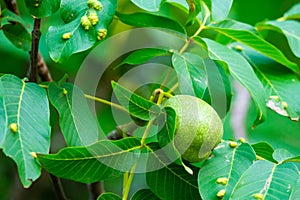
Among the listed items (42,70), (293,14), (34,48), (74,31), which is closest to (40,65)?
(42,70)

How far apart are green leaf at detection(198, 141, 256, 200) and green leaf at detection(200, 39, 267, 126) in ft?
0.29

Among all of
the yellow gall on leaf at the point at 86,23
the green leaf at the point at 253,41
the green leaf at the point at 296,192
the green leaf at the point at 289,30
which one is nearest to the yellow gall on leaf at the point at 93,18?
the yellow gall on leaf at the point at 86,23

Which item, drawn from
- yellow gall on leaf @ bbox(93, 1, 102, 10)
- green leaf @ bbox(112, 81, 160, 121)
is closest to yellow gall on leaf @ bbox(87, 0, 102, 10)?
yellow gall on leaf @ bbox(93, 1, 102, 10)

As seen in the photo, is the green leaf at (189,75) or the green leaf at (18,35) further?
the green leaf at (18,35)

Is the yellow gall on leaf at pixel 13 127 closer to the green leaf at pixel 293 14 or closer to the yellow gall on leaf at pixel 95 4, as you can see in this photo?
the yellow gall on leaf at pixel 95 4

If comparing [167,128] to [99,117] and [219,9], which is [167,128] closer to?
[219,9]

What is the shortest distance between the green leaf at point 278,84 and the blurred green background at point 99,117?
471 mm

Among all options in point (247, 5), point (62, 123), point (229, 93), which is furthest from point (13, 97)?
point (247, 5)

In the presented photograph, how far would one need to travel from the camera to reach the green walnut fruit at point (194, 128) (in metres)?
0.77

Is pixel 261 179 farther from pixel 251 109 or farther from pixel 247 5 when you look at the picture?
pixel 247 5

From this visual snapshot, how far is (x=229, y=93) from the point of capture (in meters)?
1.02

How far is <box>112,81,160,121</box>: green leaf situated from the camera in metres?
0.77

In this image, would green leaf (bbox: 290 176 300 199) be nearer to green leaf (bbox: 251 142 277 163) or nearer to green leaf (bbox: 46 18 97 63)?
green leaf (bbox: 251 142 277 163)

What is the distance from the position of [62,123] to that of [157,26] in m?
0.28
